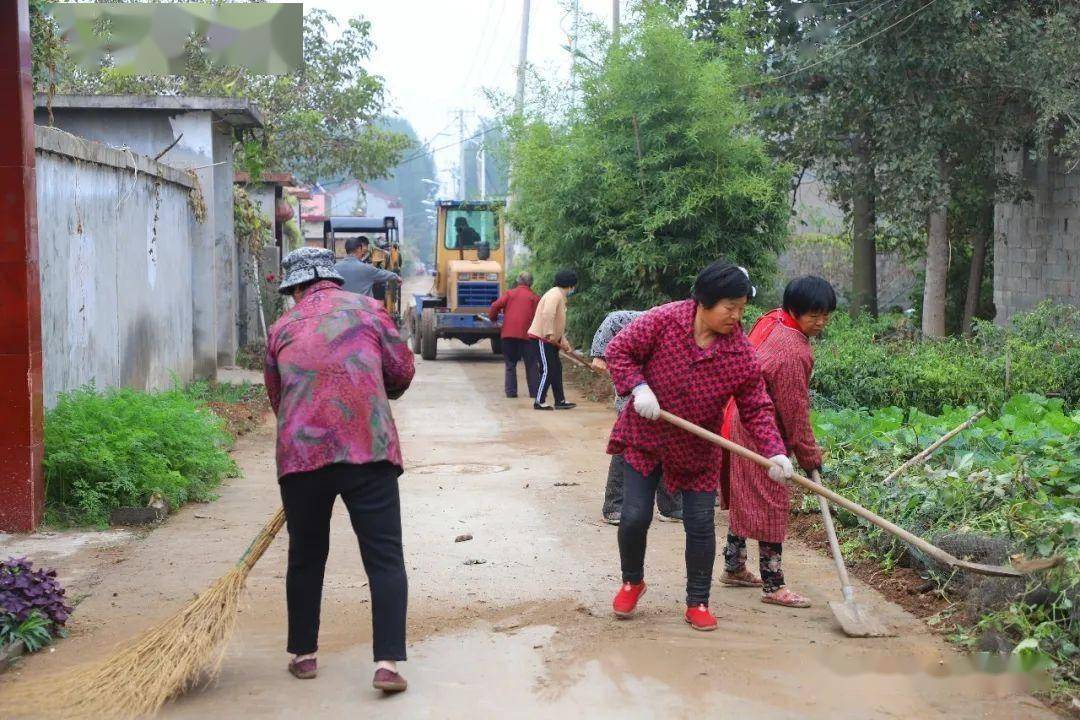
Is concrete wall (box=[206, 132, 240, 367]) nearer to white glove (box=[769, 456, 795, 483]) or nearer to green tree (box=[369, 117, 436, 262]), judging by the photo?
white glove (box=[769, 456, 795, 483])

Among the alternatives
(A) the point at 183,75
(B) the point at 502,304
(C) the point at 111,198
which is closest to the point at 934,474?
(C) the point at 111,198

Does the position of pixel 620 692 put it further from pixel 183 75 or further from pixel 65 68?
pixel 183 75

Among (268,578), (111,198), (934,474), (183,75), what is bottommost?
(268,578)

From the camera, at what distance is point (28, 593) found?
17.3ft

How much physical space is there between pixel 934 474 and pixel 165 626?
14.3ft

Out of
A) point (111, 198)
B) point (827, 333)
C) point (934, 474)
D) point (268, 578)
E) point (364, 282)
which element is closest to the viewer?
point (268, 578)

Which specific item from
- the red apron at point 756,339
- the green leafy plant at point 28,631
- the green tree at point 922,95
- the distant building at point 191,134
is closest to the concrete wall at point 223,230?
the distant building at point 191,134

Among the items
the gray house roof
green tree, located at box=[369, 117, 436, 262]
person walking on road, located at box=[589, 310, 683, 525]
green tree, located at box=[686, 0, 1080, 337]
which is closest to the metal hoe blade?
person walking on road, located at box=[589, 310, 683, 525]

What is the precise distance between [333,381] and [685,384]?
66.9 inches

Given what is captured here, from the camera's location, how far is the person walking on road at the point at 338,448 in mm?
4512

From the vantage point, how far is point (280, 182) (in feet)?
81.3

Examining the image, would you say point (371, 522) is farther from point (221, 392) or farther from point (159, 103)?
point (159, 103)

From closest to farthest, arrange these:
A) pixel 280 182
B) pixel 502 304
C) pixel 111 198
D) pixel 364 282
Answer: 1. pixel 111 198
2. pixel 364 282
3. pixel 502 304
4. pixel 280 182

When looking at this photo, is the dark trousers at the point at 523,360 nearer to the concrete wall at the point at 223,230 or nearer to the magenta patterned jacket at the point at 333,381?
the concrete wall at the point at 223,230
